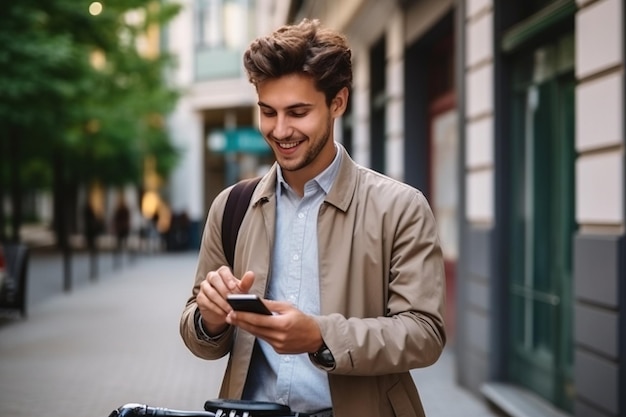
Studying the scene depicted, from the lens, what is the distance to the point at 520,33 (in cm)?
792

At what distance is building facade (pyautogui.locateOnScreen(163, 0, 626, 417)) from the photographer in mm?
5934

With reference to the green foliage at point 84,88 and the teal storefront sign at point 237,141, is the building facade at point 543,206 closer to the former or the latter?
the green foliage at point 84,88

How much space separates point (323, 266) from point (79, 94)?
23.5 meters

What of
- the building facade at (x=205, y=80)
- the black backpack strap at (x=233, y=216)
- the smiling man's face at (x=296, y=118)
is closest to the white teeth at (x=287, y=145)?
the smiling man's face at (x=296, y=118)

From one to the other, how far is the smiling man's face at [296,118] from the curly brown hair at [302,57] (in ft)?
0.06

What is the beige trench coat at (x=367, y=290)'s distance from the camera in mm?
2328

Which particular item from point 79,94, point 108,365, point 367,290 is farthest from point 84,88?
point 367,290

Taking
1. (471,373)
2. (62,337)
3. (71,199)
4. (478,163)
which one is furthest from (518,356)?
(71,199)

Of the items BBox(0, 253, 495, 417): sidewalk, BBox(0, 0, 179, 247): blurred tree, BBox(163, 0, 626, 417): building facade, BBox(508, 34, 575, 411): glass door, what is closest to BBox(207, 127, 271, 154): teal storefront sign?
BBox(0, 0, 179, 247): blurred tree

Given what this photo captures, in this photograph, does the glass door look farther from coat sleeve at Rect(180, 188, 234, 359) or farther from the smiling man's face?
the smiling man's face

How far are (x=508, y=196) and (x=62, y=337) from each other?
→ 6.93 meters

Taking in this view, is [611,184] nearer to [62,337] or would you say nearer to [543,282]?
[543,282]

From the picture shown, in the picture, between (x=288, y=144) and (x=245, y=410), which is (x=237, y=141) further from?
(x=245, y=410)

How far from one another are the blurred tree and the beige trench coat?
18.2 m
